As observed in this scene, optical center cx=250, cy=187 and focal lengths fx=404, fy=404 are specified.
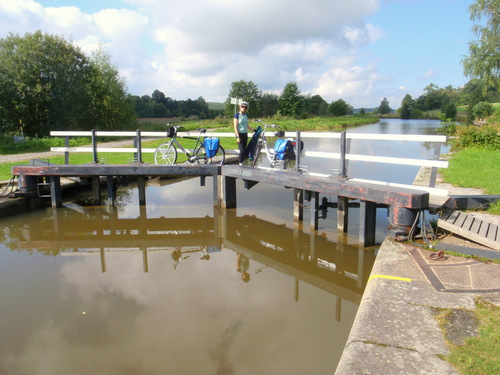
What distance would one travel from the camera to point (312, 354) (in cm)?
381

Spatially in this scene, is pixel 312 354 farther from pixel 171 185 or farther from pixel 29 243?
pixel 171 185

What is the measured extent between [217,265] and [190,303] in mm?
1369

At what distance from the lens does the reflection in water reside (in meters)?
3.82

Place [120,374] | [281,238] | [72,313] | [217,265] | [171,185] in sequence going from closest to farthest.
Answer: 1. [120,374]
2. [72,313]
3. [217,265]
4. [281,238]
5. [171,185]

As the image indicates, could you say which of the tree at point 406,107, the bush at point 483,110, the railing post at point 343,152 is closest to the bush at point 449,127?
the railing post at point 343,152

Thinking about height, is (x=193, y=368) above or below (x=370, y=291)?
below

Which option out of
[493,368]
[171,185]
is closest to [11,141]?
[171,185]

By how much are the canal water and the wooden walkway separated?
1266 millimetres

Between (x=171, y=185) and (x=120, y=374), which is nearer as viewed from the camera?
(x=120, y=374)

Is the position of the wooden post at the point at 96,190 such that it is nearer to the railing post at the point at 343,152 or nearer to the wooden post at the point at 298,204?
the wooden post at the point at 298,204

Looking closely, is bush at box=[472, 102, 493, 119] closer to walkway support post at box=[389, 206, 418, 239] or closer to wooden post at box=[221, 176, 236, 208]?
wooden post at box=[221, 176, 236, 208]

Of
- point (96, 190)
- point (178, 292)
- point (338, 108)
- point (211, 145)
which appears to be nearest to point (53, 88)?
point (96, 190)

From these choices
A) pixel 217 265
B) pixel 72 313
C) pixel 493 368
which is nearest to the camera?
pixel 493 368

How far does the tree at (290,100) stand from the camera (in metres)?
73.1
